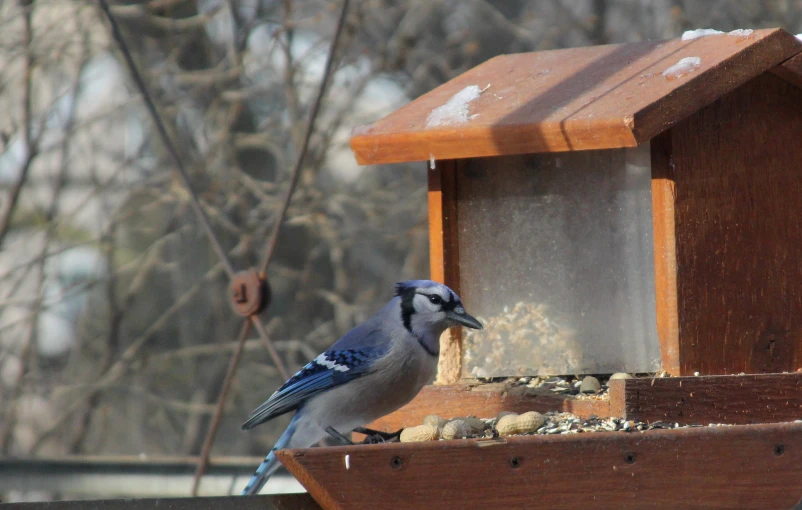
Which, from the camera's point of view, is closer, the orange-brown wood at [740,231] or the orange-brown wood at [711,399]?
the orange-brown wood at [711,399]

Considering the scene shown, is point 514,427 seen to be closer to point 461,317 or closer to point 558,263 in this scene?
point 461,317

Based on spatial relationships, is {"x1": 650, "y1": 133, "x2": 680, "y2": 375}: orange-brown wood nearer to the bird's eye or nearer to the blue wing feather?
the bird's eye

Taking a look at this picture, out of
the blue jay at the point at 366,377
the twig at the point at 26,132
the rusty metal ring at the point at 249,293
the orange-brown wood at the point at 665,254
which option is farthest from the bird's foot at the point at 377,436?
the twig at the point at 26,132

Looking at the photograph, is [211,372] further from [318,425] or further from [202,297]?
[318,425]

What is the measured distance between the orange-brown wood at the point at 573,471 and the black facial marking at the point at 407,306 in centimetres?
69

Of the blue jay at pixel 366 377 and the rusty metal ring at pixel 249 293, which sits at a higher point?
the rusty metal ring at pixel 249 293

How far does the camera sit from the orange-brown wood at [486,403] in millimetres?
2420

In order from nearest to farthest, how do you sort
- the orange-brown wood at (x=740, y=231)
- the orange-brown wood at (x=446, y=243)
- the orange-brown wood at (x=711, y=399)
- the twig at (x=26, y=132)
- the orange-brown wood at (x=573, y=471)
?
the orange-brown wood at (x=573, y=471)
the orange-brown wood at (x=711, y=399)
the orange-brown wood at (x=740, y=231)
the orange-brown wood at (x=446, y=243)
the twig at (x=26, y=132)

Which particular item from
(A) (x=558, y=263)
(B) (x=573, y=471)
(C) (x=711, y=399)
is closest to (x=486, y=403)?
(A) (x=558, y=263)

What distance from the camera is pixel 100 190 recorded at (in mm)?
6109

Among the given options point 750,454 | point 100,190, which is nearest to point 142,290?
point 100,190

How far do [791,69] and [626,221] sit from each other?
486 mm

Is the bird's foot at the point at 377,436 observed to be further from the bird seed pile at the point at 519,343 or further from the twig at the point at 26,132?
the twig at the point at 26,132

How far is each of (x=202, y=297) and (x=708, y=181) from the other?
4.59 metres
